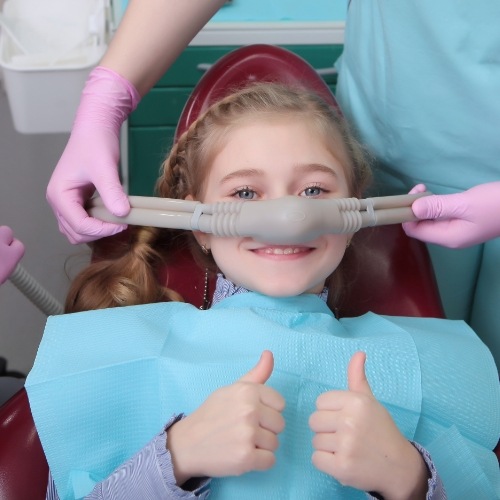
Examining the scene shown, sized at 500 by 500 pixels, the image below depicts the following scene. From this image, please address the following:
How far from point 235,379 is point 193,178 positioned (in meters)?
0.38

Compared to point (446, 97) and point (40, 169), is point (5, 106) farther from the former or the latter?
point (446, 97)

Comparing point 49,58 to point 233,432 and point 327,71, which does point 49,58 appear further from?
point 233,432

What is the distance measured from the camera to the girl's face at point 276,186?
962 mm

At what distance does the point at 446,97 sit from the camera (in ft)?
3.55

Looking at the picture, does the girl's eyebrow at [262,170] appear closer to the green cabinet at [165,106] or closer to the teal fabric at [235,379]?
the teal fabric at [235,379]

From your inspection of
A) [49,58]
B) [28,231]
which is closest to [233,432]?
[49,58]

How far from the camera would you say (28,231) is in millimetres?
2041

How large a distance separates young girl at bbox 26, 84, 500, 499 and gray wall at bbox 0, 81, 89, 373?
803mm

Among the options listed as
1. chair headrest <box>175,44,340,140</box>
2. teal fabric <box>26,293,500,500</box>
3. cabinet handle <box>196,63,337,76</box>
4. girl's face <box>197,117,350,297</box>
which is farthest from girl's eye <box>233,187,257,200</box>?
cabinet handle <box>196,63,337,76</box>

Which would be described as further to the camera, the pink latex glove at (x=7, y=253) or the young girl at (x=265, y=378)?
the pink latex glove at (x=7, y=253)

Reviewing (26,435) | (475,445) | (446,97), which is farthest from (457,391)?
(26,435)

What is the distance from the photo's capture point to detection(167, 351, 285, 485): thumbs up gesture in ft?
2.43

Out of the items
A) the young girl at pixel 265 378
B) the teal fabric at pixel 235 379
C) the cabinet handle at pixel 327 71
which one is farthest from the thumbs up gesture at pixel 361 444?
the cabinet handle at pixel 327 71

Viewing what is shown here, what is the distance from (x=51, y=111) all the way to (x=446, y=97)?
2.85 feet
